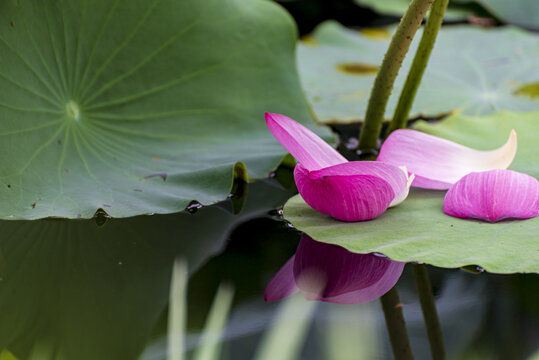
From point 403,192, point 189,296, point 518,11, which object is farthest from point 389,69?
point 518,11

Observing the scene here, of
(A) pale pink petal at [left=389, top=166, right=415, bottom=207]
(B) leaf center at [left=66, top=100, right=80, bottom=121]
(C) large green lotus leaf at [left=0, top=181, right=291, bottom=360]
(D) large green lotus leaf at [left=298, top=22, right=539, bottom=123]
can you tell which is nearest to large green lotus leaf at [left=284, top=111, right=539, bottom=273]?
(A) pale pink petal at [left=389, top=166, right=415, bottom=207]

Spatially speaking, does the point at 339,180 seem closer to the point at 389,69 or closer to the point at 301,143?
the point at 301,143

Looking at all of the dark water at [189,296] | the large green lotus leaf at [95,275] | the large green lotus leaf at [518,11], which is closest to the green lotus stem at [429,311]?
the dark water at [189,296]

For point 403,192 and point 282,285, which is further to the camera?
point 403,192

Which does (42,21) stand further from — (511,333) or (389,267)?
(511,333)

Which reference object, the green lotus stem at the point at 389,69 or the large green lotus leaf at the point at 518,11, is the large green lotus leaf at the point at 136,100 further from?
the large green lotus leaf at the point at 518,11

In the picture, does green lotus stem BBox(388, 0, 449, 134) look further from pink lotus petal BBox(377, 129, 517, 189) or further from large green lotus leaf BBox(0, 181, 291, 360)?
large green lotus leaf BBox(0, 181, 291, 360)
